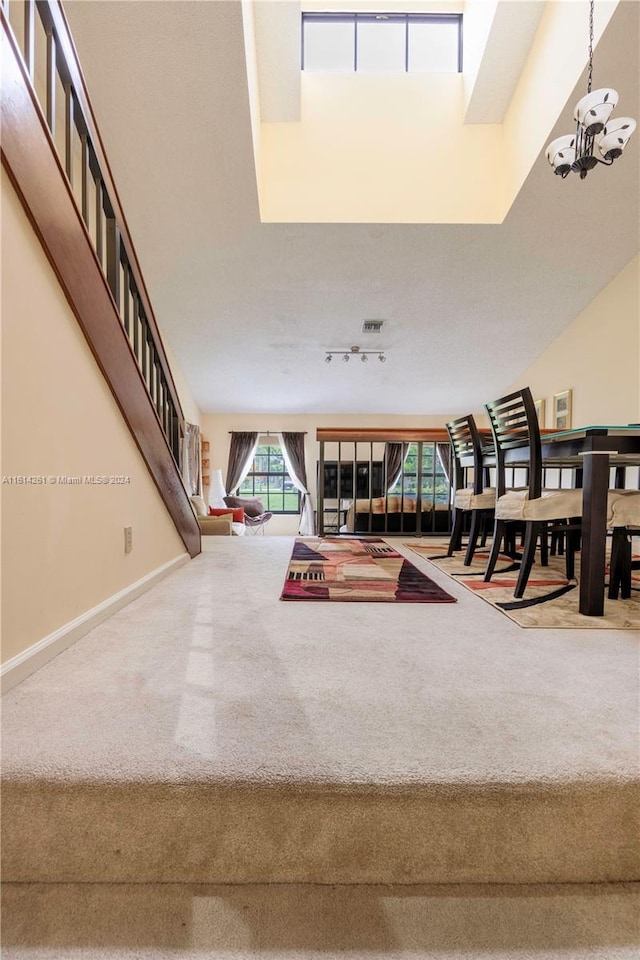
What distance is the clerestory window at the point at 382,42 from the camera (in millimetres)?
3986

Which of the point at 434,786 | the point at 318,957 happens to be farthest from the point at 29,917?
the point at 434,786

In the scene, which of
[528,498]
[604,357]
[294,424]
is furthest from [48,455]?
[294,424]

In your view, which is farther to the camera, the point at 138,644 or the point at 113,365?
the point at 113,365

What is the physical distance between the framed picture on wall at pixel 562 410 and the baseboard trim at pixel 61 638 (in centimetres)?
579

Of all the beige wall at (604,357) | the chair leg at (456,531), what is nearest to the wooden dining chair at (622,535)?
the chair leg at (456,531)

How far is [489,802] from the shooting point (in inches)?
31.3

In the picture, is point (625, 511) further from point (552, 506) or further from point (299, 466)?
point (299, 466)

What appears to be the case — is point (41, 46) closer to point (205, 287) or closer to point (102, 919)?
point (205, 287)

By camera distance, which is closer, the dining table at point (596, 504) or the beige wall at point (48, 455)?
the beige wall at point (48, 455)

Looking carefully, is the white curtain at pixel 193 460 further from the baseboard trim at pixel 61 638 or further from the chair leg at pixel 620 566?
the chair leg at pixel 620 566

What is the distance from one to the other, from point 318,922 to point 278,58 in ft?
16.5

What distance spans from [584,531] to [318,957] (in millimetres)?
1692

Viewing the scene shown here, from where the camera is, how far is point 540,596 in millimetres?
2115

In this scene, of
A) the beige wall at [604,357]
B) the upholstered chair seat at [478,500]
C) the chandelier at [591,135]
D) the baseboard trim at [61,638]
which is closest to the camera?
the baseboard trim at [61,638]
